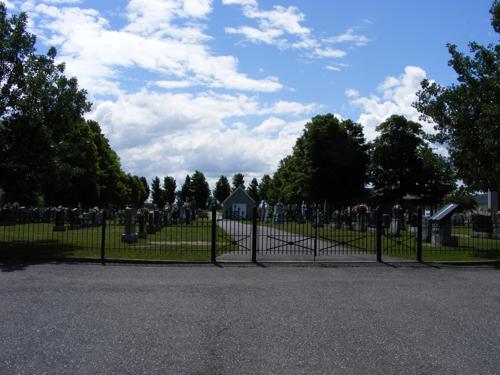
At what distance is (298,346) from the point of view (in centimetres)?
637

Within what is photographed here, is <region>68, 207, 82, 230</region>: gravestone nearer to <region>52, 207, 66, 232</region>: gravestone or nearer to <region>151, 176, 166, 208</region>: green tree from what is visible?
<region>52, 207, 66, 232</region>: gravestone

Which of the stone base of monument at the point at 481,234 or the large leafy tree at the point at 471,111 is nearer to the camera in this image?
the large leafy tree at the point at 471,111

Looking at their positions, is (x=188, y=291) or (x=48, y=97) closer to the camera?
(x=188, y=291)

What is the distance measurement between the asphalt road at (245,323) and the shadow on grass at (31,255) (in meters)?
1.71

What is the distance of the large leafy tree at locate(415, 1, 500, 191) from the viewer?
19359 mm

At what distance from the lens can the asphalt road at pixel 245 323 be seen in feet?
18.6

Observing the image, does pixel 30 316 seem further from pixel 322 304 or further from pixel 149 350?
pixel 322 304

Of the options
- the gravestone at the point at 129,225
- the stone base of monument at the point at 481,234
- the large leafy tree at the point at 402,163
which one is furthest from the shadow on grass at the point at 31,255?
the large leafy tree at the point at 402,163

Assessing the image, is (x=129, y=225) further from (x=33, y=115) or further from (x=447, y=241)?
(x=447, y=241)

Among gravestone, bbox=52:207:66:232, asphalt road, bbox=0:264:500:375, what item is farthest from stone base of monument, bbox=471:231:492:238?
gravestone, bbox=52:207:66:232

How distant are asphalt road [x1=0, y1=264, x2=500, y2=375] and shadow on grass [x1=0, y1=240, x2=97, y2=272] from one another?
5.61 ft

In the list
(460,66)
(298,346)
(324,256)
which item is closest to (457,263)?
(324,256)

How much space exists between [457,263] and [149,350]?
1179 cm

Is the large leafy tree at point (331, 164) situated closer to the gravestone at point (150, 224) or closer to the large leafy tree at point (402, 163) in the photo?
the large leafy tree at point (402, 163)
